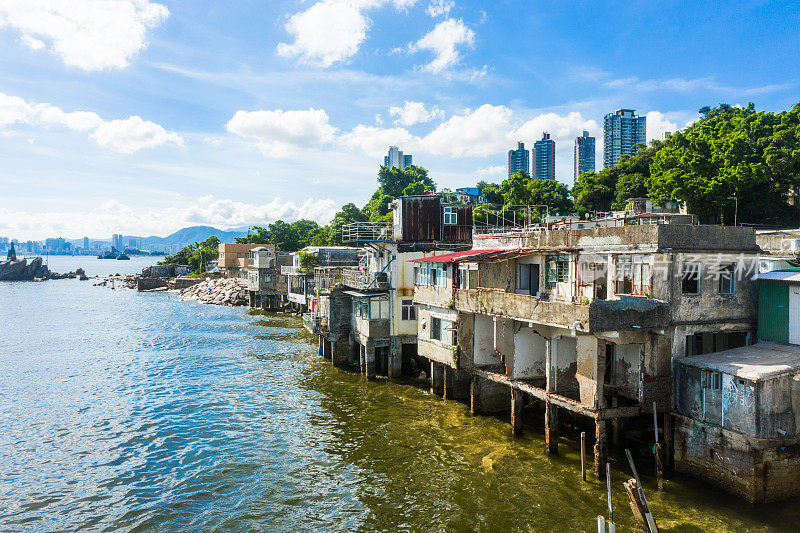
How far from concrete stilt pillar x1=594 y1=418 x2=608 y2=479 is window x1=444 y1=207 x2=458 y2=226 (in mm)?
25328

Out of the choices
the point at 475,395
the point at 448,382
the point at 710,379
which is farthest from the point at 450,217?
the point at 710,379

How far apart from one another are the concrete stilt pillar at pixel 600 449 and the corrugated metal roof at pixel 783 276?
10.9 m

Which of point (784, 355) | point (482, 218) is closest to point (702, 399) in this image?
point (784, 355)

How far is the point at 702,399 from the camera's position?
21.4 metres

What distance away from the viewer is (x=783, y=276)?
2342 cm

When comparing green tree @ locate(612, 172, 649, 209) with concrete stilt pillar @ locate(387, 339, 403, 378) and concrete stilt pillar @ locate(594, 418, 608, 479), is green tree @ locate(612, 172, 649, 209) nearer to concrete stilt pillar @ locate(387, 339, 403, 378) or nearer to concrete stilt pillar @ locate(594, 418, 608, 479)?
concrete stilt pillar @ locate(387, 339, 403, 378)

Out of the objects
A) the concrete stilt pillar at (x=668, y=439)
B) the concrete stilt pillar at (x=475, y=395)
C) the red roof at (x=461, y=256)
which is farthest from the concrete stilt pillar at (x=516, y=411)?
the red roof at (x=461, y=256)

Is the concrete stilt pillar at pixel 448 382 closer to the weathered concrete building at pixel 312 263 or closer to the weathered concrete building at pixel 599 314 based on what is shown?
the weathered concrete building at pixel 599 314

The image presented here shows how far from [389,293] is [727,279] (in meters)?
23.2

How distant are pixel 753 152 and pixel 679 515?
4282cm

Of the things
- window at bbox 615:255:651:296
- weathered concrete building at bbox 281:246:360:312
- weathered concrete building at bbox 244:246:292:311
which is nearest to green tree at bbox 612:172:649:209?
weathered concrete building at bbox 281:246:360:312

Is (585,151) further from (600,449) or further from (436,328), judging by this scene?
(600,449)

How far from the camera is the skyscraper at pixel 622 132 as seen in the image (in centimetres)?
14600

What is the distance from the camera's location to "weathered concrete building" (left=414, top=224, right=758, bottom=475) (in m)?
22.3
